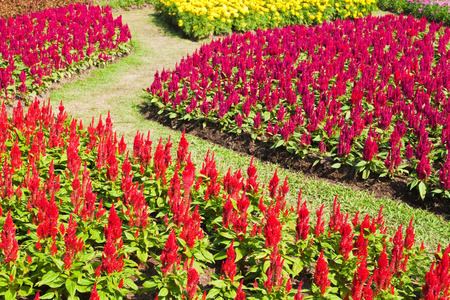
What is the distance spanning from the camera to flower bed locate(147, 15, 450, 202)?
667 centimetres

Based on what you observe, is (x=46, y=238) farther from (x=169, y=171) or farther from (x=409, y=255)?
(x=409, y=255)

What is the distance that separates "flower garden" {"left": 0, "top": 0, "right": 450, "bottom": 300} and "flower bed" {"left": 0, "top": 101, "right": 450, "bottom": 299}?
0.02 meters

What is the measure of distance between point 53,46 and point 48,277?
8.62 m

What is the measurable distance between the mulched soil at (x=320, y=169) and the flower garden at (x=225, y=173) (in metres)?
0.13

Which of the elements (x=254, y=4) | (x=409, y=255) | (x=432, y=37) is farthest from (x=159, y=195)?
(x=254, y=4)

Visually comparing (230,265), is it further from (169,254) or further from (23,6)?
(23,6)

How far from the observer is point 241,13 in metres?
15.2

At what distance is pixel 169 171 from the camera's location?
18.2 feet

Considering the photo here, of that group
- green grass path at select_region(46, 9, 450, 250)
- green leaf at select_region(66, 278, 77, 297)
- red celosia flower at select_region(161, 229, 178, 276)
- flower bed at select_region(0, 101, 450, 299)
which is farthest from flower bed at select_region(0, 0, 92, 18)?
red celosia flower at select_region(161, 229, 178, 276)

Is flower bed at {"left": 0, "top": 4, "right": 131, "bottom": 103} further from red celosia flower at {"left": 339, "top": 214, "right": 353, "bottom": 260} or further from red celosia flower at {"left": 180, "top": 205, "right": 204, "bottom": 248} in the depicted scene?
red celosia flower at {"left": 339, "top": 214, "right": 353, "bottom": 260}

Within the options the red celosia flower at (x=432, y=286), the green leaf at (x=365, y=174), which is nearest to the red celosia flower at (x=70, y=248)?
the red celosia flower at (x=432, y=286)

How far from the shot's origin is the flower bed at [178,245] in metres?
3.69

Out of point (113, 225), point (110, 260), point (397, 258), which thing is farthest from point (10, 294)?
point (397, 258)

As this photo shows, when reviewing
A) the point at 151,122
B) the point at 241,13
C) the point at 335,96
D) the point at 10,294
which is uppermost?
the point at 241,13
